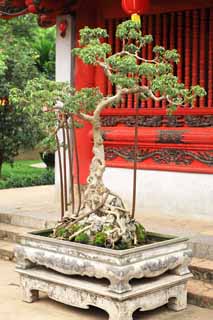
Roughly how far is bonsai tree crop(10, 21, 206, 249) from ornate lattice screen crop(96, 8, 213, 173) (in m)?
2.04

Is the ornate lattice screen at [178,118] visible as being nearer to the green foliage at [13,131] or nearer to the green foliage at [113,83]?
the green foliage at [113,83]

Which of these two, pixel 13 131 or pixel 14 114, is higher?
pixel 14 114


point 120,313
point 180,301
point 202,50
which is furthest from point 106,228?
point 202,50

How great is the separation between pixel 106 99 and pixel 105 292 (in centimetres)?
155

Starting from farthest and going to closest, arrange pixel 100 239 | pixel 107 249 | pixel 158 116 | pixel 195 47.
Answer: pixel 158 116
pixel 195 47
pixel 100 239
pixel 107 249

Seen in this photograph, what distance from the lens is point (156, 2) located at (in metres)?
7.55

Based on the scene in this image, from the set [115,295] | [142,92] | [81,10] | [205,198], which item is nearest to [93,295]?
[115,295]

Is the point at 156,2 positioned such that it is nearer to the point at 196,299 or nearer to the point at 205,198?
the point at 205,198

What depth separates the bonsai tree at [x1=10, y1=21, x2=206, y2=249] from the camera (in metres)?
4.81

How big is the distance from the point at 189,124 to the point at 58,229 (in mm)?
2672

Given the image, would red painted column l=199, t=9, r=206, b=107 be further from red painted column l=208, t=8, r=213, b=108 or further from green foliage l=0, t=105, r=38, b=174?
green foliage l=0, t=105, r=38, b=174

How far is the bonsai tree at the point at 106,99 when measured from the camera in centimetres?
481

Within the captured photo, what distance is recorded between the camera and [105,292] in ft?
14.8

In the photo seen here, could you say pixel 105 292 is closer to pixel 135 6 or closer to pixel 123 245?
pixel 123 245
